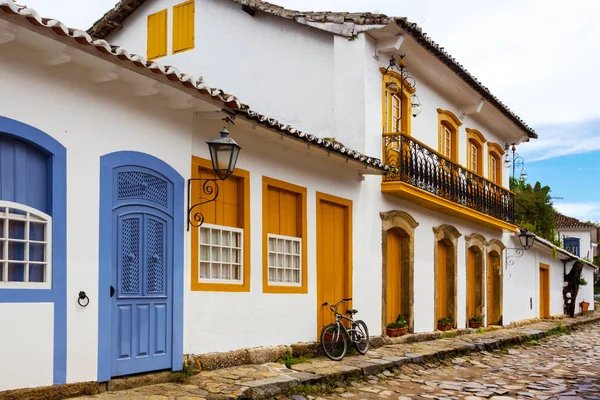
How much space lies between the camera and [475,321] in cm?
1898

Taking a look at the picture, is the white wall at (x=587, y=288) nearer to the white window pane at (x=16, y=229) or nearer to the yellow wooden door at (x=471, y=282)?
the yellow wooden door at (x=471, y=282)

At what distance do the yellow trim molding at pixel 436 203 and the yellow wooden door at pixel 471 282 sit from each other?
95 centimetres

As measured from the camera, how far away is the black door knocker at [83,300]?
7.16 m

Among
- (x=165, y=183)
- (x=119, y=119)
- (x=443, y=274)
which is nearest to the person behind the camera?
(x=119, y=119)

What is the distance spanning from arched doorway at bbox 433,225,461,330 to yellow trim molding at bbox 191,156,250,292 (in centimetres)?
817

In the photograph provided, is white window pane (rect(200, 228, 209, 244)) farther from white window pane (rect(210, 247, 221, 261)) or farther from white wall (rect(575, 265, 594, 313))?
white wall (rect(575, 265, 594, 313))

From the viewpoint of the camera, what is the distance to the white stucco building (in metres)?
6.82

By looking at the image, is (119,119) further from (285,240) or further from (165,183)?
(285,240)

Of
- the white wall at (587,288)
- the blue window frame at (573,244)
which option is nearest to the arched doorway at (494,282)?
the white wall at (587,288)

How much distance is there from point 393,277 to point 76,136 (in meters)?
9.01

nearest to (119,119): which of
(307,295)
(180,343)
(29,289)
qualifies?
(29,289)

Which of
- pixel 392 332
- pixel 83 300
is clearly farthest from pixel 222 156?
pixel 392 332

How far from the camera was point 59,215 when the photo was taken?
276 inches

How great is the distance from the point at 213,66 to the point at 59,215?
8.54 m
